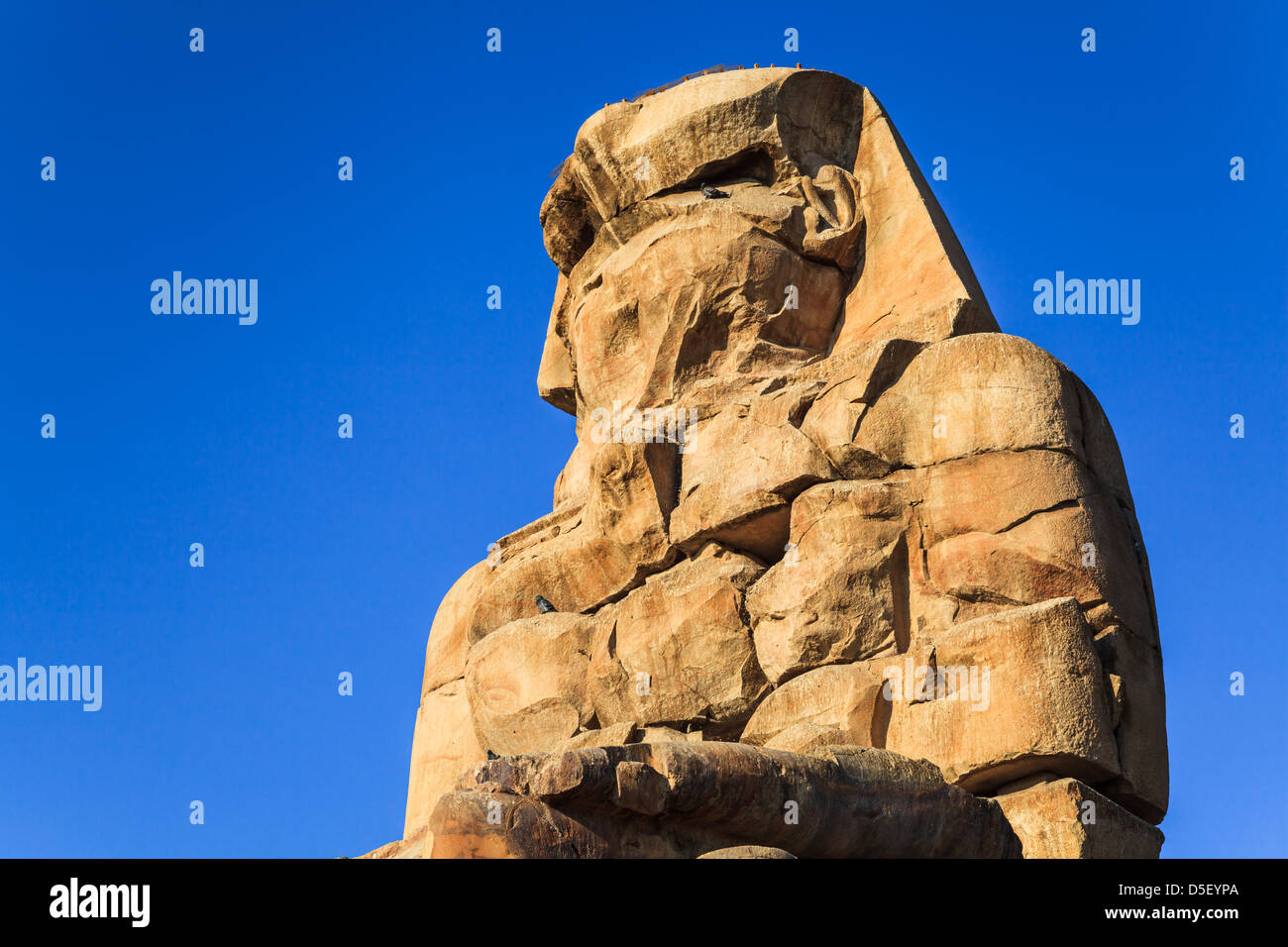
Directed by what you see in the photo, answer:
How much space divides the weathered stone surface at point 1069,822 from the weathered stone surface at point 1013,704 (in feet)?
0.57

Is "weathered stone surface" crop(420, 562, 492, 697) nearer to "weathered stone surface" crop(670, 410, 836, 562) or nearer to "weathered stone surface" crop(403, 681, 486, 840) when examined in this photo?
"weathered stone surface" crop(403, 681, 486, 840)

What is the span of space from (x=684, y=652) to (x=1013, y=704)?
235 cm

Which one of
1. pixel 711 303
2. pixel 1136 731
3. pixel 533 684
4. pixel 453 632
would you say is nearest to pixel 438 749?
pixel 453 632

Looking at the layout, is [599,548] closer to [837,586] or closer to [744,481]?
[744,481]

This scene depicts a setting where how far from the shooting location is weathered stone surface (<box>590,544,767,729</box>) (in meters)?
11.1

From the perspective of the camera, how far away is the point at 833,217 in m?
13.2

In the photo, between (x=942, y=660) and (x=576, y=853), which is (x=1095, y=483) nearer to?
(x=942, y=660)

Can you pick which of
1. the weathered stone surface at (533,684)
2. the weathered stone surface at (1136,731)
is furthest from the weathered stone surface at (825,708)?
the weathered stone surface at (533,684)

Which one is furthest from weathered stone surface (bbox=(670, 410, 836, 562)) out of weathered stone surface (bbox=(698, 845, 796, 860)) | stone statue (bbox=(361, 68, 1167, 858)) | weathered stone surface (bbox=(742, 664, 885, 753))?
weathered stone surface (bbox=(698, 845, 796, 860))

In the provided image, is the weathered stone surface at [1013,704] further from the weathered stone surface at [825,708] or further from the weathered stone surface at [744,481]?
the weathered stone surface at [744,481]

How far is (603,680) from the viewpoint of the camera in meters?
11.7

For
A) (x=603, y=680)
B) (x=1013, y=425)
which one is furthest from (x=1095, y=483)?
(x=603, y=680)

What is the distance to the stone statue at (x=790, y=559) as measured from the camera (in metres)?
8.89
